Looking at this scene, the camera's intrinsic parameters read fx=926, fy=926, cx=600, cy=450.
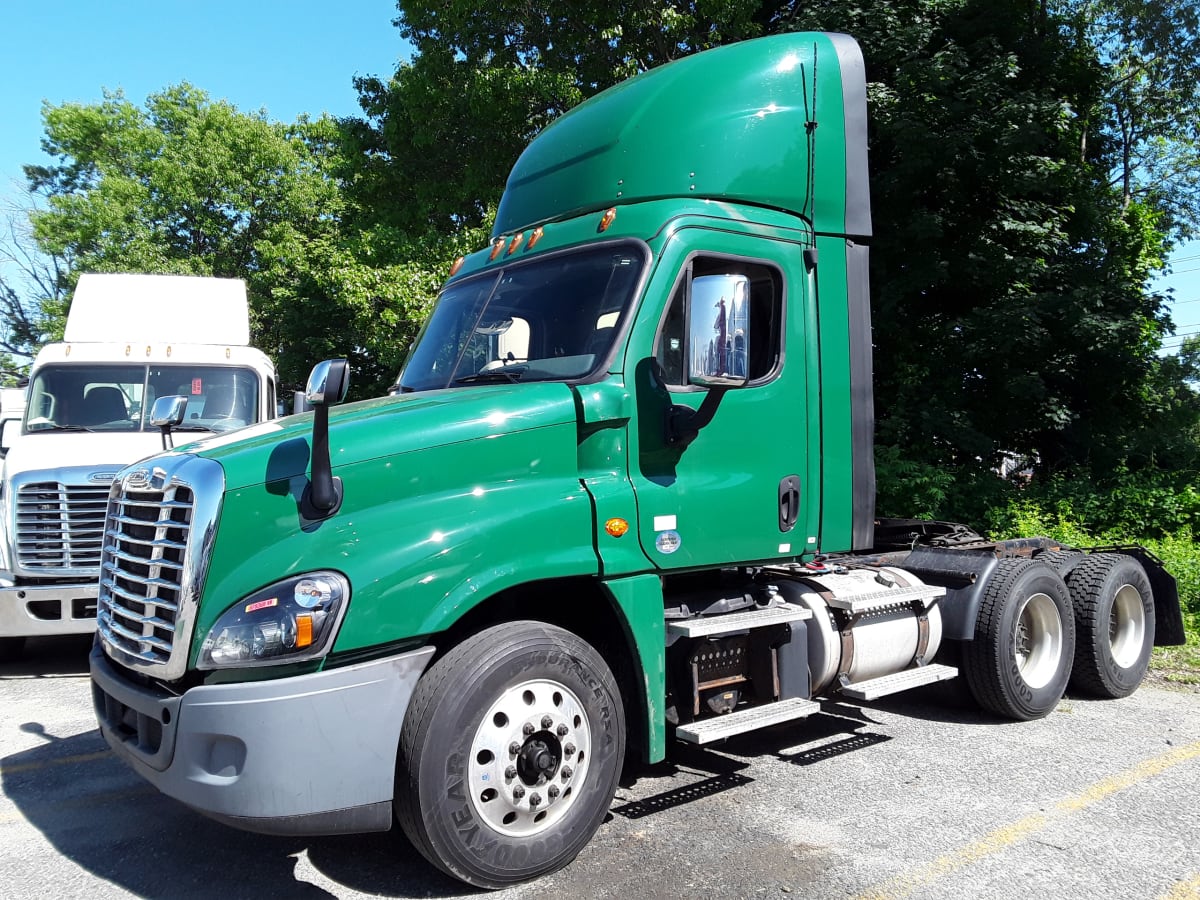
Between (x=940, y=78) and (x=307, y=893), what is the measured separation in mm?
14197

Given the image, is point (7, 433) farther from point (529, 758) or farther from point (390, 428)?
point (529, 758)

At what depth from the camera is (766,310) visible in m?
5.01

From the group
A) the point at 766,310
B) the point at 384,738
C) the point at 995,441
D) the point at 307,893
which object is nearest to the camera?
the point at 384,738

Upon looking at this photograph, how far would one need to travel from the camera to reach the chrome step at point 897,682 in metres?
5.31

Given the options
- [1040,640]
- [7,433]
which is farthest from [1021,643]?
[7,433]

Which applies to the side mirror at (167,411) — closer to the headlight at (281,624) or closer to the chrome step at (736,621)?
the headlight at (281,624)

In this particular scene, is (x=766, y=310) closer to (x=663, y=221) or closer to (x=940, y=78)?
(x=663, y=221)

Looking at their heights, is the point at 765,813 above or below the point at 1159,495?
below

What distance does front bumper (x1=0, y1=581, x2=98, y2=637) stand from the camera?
7.32 m

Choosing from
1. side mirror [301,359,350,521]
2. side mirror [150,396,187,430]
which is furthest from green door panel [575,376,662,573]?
side mirror [150,396,187,430]

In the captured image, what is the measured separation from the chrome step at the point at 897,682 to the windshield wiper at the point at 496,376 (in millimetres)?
2678

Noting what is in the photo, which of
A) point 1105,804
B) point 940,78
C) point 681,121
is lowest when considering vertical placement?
point 1105,804

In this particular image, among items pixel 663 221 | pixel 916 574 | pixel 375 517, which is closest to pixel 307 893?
pixel 375 517

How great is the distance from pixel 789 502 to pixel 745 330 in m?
0.99
